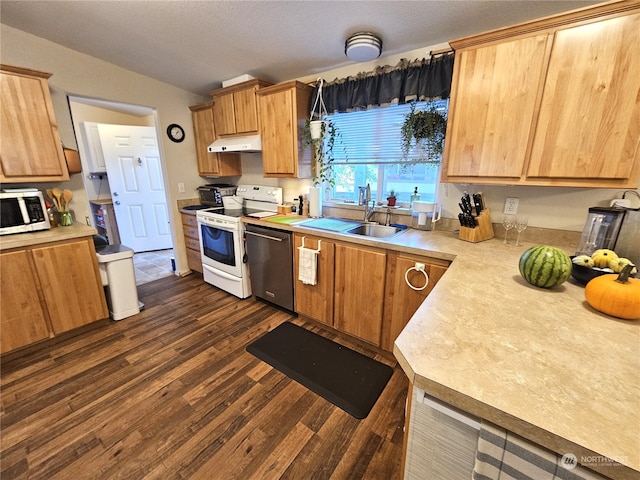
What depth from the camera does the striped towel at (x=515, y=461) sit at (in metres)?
0.57

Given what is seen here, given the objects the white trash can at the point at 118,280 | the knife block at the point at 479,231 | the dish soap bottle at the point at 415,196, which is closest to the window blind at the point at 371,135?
the dish soap bottle at the point at 415,196

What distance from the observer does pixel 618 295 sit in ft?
2.98

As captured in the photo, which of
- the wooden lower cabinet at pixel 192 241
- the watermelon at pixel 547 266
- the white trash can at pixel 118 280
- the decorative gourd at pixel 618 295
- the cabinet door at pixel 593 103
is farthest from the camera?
the wooden lower cabinet at pixel 192 241

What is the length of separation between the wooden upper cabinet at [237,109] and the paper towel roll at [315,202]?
93 cm

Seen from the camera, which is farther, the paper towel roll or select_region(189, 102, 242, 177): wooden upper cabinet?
select_region(189, 102, 242, 177): wooden upper cabinet

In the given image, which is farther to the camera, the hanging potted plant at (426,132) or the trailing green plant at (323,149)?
the trailing green plant at (323,149)

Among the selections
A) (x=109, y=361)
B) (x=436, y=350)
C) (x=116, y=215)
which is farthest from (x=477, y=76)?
(x=116, y=215)

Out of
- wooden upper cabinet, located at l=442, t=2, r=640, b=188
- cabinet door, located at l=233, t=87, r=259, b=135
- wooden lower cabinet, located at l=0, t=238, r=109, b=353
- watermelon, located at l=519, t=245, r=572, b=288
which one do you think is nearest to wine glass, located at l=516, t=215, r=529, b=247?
wooden upper cabinet, located at l=442, t=2, r=640, b=188

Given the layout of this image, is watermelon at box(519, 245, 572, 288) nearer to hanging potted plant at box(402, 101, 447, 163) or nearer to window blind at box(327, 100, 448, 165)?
hanging potted plant at box(402, 101, 447, 163)

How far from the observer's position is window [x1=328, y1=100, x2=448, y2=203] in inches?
89.7

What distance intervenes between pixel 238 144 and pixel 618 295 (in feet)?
9.90

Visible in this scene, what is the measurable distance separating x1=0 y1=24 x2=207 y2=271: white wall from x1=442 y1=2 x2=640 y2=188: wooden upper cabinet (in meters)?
3.13

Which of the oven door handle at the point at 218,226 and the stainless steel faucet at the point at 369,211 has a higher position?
the stainless steel faucet at the point at 369,211

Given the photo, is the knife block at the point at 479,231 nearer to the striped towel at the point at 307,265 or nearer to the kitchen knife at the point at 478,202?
the kitchen knife at the point at 478,202
